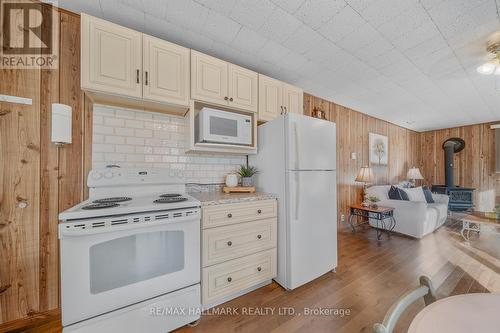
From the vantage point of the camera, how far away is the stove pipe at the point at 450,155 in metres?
5.41

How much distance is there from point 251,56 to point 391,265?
3.02m

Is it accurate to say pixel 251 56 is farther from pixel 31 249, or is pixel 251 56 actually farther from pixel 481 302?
pixel 31 249

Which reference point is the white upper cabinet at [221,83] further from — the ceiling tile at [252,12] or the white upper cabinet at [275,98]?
the ceiling tile at [252,12]

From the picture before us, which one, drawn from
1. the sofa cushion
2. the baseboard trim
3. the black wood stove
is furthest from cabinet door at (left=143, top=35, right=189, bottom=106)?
the black wood stove

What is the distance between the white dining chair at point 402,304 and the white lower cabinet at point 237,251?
122 cm

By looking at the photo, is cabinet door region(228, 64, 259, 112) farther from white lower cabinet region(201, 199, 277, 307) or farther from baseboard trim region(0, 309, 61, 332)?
baseboard trim region(0, 309, 61, 332)

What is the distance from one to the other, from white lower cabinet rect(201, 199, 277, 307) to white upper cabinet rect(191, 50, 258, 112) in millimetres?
1075

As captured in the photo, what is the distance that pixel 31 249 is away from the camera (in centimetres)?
143

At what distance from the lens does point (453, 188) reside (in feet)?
17.0

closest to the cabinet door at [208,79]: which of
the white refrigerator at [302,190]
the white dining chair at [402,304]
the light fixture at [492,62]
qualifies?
the white refrigerator at [302,190]

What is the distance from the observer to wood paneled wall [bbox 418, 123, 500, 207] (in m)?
5.05

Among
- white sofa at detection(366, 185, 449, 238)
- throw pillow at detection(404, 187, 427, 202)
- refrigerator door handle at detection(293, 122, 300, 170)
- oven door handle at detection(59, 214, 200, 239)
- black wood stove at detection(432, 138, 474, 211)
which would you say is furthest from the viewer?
black wood stove at detection(432, 138, 474, 211)

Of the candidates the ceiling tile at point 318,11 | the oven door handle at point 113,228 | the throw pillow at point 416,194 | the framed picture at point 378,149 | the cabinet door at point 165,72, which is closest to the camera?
the oven door handle at point 113,228

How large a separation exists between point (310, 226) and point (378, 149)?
3.77 metres
